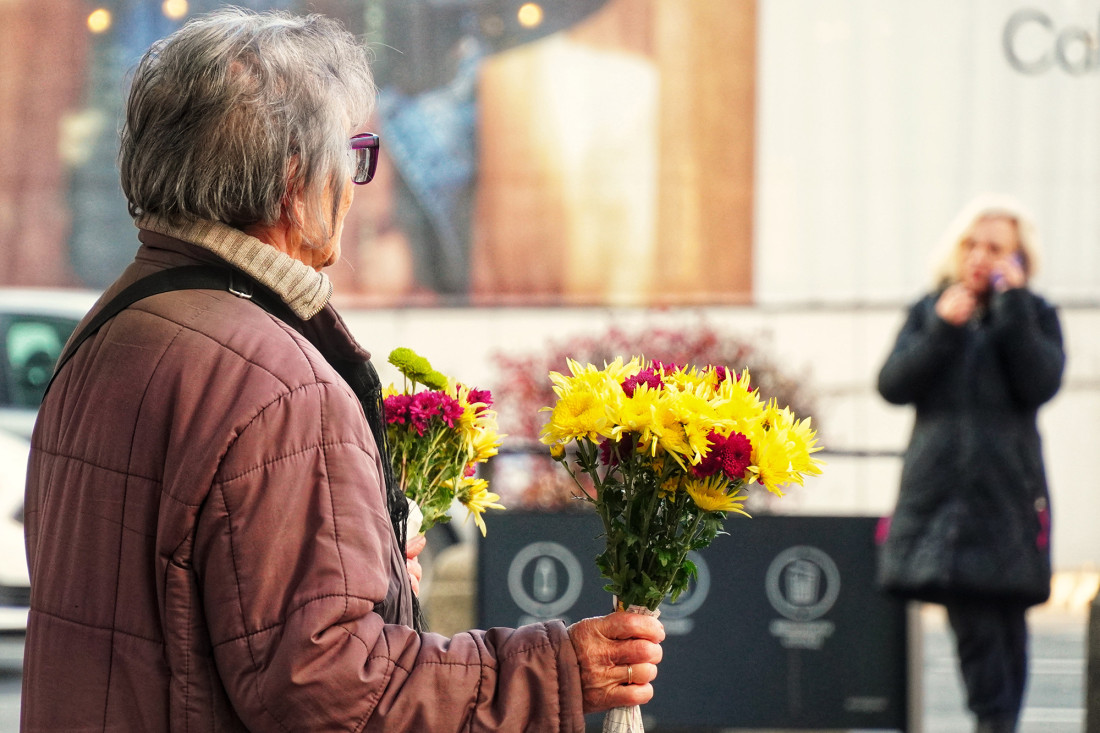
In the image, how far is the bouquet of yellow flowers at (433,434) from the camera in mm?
2127

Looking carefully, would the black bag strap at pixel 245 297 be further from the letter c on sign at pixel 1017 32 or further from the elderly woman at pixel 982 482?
the letter c on sign at pixel 1017 32

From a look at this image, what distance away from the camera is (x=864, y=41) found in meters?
10.7

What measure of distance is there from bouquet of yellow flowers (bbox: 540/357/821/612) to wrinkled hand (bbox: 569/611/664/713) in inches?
2.7

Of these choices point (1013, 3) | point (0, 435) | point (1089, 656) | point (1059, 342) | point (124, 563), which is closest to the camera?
point (124, 563)

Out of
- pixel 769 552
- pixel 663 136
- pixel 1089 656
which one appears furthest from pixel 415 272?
pixel 1089 656

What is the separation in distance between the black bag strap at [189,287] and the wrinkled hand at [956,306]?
3280 millimetres

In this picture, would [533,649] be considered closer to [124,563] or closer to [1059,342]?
[124,563]

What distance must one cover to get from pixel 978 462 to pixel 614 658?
3106mm

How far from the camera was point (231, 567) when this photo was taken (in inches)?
58.5

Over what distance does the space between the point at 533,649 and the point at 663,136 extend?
9.30m

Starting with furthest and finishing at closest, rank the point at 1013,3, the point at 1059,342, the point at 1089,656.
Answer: the point at 1013,3
the point at 1059,342
the point at 1089,656

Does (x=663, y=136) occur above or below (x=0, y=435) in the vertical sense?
above

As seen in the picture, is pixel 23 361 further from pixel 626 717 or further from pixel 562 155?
pixel 626 717

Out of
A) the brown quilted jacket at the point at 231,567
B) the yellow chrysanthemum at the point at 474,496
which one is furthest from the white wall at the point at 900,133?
the brown quilted jacket at the point at 231,567
